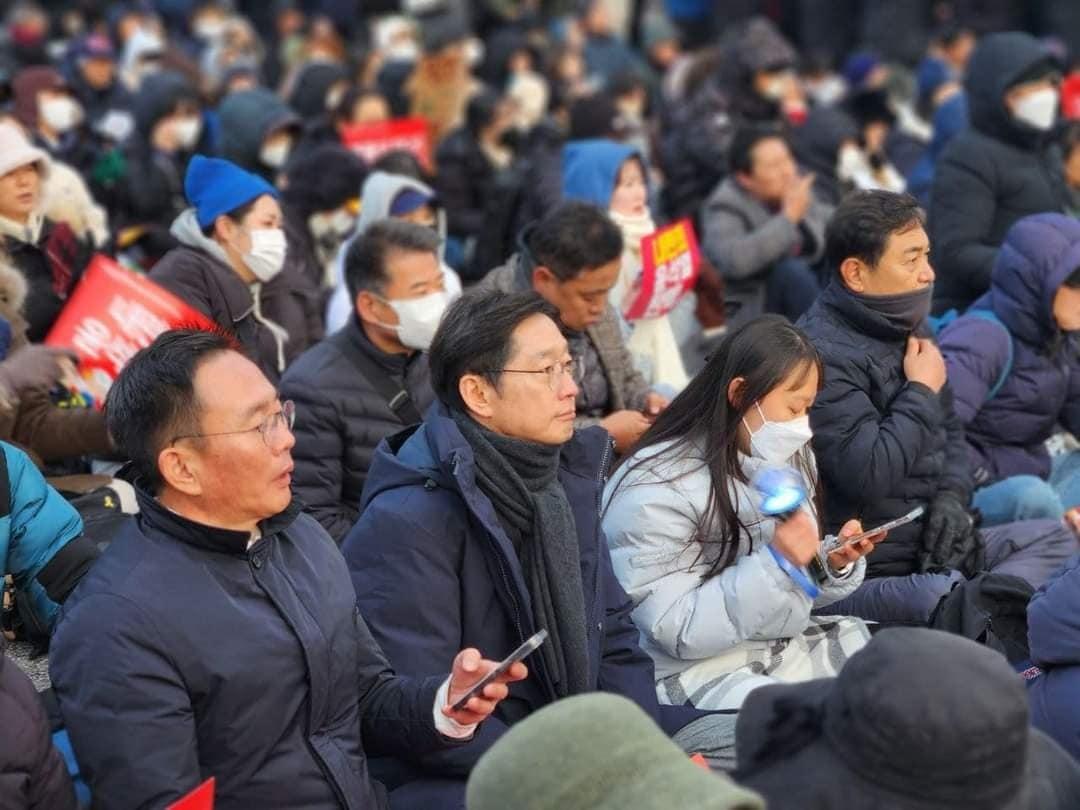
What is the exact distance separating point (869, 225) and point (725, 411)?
108 centimetres

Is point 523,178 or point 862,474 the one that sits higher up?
point 862,474

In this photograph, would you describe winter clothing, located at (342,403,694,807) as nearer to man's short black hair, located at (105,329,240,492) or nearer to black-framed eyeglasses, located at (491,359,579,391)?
black-framed eyeglasses, located at (491,359,579,391)

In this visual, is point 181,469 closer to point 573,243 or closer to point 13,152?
point 573,243

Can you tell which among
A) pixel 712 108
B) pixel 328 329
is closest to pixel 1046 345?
pixel 328 329

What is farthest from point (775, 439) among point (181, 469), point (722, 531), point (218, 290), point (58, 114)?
point (58, 114)

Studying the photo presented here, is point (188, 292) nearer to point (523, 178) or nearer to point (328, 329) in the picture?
point (328, 329)

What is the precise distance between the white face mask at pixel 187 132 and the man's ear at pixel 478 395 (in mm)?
7487

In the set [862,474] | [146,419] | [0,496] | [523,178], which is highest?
[146,419]

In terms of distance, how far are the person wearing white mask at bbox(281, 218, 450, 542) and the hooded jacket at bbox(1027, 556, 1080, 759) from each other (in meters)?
2.17

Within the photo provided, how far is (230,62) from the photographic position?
15039 millimetres

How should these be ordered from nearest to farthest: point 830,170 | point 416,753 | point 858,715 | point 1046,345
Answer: point 858,715 < point 416,753 < point 1046,345 < point 830,170

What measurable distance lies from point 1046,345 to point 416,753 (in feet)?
10.8

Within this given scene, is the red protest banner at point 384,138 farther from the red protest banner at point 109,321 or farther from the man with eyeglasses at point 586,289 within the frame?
the red protest banner at point 109,321

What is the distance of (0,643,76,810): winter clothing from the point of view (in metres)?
3.09
